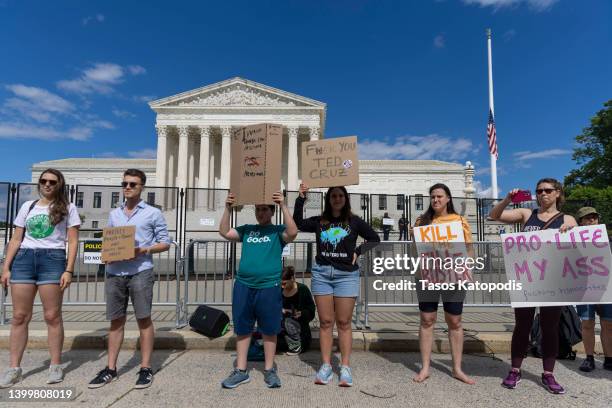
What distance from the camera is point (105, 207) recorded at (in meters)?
13.4

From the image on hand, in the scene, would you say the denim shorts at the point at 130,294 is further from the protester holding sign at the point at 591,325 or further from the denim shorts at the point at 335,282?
the protester holding sign at the point at 591,325

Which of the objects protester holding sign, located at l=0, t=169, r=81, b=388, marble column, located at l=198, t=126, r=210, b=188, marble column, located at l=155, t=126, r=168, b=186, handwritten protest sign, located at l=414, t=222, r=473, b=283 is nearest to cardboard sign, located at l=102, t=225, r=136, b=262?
protester holding sign, located at l=0, t=169, r=81, b=388

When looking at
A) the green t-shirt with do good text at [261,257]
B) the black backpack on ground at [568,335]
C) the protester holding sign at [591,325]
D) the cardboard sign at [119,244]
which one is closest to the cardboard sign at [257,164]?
the green t-shirt with do good text at [261,257]

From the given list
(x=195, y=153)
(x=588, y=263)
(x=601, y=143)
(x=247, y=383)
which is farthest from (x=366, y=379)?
(x=195, y=153)

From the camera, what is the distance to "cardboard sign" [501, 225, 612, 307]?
3.75 m

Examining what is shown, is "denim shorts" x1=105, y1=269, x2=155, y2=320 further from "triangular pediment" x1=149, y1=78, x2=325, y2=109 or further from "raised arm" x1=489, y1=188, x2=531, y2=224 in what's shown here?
"triangular pediment" x1=149, y1=78, x2=325, y2=109

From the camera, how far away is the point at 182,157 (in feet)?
169

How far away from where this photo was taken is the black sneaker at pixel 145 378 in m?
3.65

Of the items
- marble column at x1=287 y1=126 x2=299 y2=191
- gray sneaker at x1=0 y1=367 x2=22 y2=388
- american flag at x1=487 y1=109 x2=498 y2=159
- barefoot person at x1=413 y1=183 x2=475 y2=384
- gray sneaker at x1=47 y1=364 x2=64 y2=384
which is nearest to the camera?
gray sneaker at x1=0 y1=367 x2=22 y2=388

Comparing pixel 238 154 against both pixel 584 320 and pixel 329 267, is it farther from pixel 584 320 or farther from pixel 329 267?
pixel 584 320

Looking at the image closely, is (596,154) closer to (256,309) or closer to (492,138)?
(492,138)

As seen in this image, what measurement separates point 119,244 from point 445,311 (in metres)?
3.53

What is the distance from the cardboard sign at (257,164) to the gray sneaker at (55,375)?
2529 mm

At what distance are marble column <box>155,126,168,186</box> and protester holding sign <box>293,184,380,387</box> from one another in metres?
51.6
